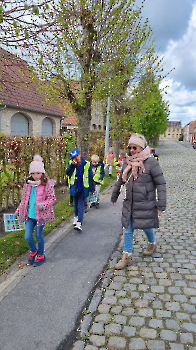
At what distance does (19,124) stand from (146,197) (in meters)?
17.6

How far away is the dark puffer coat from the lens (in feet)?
12.1

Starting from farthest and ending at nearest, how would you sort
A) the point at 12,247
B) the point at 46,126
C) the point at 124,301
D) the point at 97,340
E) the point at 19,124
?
the point at 46,126
the point at 19,124
the point at 12,247
the point at 124,301
the point at 97,340

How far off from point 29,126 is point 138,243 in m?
17.7

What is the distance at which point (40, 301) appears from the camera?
3262mm

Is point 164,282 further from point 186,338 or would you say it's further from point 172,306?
point 186,338

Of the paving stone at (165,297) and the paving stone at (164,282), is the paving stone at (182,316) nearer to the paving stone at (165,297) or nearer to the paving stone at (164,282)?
the paving stone at (165,297)

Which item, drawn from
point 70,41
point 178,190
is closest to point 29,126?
point 70,41

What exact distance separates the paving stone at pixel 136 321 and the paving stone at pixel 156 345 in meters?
0.25

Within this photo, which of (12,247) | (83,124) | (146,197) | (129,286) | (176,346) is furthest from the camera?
(83,124)

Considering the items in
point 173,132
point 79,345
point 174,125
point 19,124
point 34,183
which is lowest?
point 79,345

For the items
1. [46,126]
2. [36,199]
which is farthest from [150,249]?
[46,126]

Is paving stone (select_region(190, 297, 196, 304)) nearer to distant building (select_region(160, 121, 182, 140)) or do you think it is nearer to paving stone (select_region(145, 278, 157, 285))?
paving stone (select_region(145, 278, 157, 285))

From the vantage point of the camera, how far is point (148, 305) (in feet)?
10.3

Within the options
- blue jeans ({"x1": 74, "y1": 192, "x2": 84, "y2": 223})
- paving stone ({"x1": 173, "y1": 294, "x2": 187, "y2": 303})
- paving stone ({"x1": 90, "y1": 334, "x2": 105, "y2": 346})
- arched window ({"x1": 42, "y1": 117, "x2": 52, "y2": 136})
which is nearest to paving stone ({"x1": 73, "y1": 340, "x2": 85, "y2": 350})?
paving stone ({"x1": 90, "y1": 334, "x2": 105, "y2": 346})
